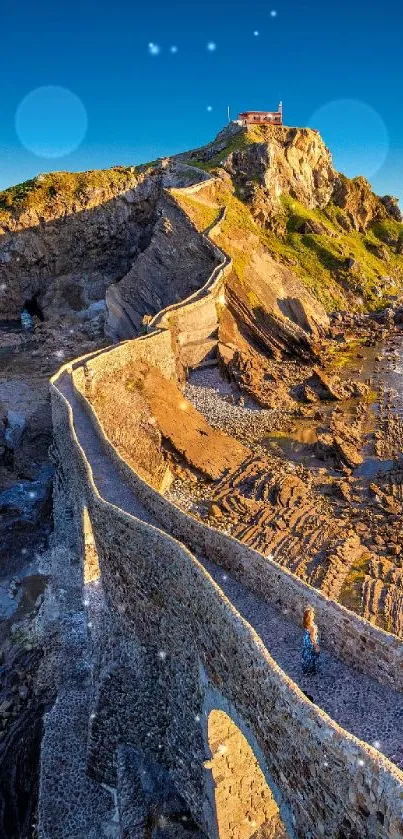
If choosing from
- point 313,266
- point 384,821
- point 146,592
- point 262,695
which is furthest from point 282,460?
point 313,266

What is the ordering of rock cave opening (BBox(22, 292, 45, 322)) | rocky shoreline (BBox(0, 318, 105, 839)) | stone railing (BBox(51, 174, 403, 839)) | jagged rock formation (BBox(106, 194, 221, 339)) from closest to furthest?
stone railing (BBox(51, 174, 403, 839)), rocky shoreline (BBox(0, 318, 105, 839)), jagged rock formation (BBox(106, 194, 221, 339)), rock cave opening (BBox(22, 292, 45, 322))

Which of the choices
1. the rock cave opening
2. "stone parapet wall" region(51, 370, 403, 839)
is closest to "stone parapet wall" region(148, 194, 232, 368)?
"stone parapet wall" region(51, 370, 403, 839)

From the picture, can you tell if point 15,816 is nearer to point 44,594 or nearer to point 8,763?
point 8,763

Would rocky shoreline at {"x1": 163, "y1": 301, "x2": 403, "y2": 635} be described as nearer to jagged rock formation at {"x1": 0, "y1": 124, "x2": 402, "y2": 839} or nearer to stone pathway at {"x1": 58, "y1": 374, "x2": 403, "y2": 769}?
jagged rock formation at {"x1": 0, "y1": 124, "x2": 402, "y2": 839}

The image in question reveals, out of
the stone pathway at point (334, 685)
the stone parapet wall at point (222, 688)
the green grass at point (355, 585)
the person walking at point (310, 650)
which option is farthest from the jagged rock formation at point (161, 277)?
the person walking at point (310, 650)

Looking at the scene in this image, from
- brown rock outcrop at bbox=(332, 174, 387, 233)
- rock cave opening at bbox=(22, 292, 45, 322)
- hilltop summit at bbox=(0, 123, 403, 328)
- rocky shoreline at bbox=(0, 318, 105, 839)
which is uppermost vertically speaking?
brown rock outcrop at bbox=(332, 174, 387, 233)

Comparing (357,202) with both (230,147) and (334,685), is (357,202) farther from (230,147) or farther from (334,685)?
(334,685)

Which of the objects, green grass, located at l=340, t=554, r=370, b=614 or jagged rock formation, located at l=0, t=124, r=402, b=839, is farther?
green grass, located at l=340, t=554, r=370, b=614

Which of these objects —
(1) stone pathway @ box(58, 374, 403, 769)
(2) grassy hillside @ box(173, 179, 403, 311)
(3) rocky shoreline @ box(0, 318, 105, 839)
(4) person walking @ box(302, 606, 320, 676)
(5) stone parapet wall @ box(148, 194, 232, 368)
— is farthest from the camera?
(2) grassy hillside @ box(173, 179, 403, 311)

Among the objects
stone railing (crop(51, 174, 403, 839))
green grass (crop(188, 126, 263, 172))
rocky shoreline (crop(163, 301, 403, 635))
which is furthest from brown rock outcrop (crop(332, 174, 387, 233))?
stone railing (crop(51, 174, 403, 839))

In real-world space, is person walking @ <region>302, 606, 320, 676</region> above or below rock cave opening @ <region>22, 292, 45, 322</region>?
below
